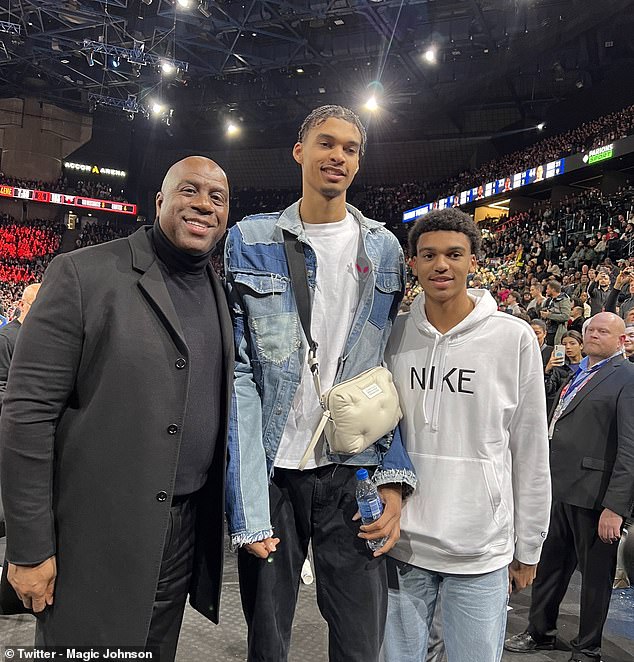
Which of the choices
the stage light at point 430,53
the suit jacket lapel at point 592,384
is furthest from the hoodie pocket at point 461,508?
the stage light at point 430,53

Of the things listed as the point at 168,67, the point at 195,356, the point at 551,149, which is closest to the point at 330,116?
the point at 195,356

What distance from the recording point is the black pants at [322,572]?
179 cm

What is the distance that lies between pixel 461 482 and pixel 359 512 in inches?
12.5

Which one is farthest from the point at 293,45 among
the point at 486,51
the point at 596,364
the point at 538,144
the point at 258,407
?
the point at 258,407

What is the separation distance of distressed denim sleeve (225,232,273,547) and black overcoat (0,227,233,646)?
19 centimetres

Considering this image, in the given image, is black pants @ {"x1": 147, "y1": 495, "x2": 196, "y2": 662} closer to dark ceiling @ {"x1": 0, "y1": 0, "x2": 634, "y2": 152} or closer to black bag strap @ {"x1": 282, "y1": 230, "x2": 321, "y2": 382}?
black bag strap @ {"x1": 282, "y1": 230, "x2": 321, "y2": 382}

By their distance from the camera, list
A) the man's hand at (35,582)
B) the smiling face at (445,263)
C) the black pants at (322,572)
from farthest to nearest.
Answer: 1. the smiling face at (445,263)
2. the black pants at (322,572)
3. the man's hand at (35,582)

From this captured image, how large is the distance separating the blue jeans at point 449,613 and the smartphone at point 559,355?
325 centimetres

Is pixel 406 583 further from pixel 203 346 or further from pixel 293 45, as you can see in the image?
pixel 293 45

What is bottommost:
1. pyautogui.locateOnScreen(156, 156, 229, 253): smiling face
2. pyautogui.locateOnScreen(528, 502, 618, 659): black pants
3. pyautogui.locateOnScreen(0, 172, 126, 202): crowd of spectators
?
pyautogui.locateOnScreen(528, 502, 618, 659): black pants

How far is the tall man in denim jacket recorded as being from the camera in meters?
1.78

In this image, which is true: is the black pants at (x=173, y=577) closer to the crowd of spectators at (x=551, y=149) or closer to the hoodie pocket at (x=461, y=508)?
the hoodie pocket at (x=461, y=508)

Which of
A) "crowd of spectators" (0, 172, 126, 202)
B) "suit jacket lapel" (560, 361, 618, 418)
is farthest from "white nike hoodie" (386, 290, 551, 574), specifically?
"crowd of spectators" (0, 172, 126, 202)

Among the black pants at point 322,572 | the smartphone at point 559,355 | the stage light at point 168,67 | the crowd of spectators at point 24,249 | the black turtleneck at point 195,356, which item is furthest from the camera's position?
the crowd of spectators at point 24,249
